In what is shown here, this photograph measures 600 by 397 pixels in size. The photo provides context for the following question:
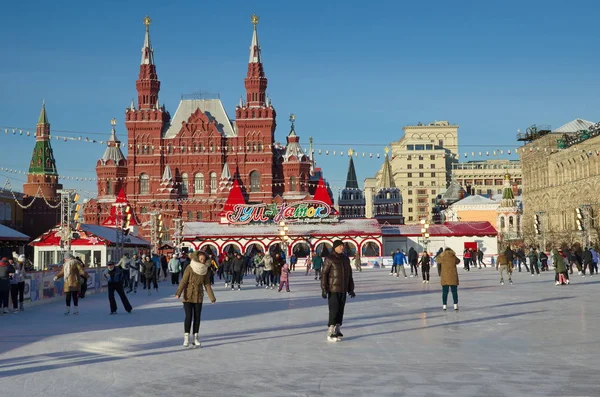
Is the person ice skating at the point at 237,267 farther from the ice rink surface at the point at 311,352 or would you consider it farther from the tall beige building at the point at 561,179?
the tall beige building at the point at 561,179

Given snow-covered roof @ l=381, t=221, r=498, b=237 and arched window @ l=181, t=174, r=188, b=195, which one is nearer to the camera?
snow-covered roof @ l=381, t=221, r=498, b=237

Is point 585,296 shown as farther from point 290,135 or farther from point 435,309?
point 290,135

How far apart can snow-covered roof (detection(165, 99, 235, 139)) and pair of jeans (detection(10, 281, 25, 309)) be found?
243ft

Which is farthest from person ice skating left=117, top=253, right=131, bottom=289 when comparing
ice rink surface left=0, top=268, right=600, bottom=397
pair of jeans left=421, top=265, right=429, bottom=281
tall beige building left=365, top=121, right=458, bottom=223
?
tall beige building left=365, top=121, right=458, bottom=223

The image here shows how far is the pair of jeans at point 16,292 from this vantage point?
19844mm

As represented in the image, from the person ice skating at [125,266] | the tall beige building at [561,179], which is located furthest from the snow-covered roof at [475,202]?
the person ice skating at [125,266]

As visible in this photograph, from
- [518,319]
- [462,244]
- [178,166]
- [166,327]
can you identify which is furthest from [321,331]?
[178,166]

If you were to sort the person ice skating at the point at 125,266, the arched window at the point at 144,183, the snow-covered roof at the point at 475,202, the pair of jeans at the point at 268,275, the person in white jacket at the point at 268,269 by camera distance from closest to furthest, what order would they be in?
the person ice skating at the point at 125,266, the person in white jacket at the point at 268,269, the pair of jeans at the point at 268,275, the arched window at the point at 144,183, the snow-covered roof at the point at 475,202

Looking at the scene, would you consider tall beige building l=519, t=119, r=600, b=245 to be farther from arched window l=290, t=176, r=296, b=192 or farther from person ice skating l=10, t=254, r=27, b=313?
person ice skating l=10, t=254, r=27, b=313

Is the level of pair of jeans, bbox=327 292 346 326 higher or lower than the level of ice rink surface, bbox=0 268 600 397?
higher

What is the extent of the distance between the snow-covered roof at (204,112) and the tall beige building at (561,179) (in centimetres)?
3629

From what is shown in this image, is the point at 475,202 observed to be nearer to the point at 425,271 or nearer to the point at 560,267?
the point at 425,271

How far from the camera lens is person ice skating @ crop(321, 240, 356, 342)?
40.2 feet

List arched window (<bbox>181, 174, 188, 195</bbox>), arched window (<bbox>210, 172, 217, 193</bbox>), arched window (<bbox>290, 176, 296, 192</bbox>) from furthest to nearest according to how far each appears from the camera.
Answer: arched window (<bbox>181, 174, 188, 195</bbox>) → arched window (<bbox>210, 172, 217, 193</bbox>) → arched window (<bbox>290, 176, 296, 192</bbox>)
